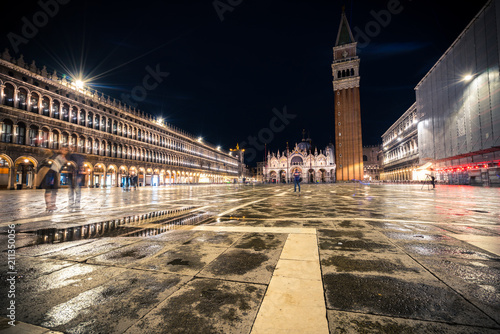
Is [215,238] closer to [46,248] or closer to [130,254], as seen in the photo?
[130,254]

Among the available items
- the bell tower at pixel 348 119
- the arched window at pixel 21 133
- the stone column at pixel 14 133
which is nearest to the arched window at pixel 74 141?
the arched window at pixel 21 133

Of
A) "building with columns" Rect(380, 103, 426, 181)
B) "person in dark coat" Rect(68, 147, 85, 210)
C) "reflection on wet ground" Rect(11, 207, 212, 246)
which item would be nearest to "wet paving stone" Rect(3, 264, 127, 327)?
"reflection on wet ground" Rect(11, 207, 212, 246)

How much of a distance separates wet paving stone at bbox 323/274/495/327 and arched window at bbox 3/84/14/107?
121 ft

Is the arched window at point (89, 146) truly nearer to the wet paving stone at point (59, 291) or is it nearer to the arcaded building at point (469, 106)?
the wet paving stone at point (59, 291)

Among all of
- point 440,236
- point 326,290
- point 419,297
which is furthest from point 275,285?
point 440,236

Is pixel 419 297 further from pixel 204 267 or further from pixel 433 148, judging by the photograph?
pixel 433 148

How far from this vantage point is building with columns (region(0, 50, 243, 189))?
2372 centimetres

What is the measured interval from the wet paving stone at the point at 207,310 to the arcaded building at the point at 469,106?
3142 centimetres

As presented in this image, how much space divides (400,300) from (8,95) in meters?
37.8

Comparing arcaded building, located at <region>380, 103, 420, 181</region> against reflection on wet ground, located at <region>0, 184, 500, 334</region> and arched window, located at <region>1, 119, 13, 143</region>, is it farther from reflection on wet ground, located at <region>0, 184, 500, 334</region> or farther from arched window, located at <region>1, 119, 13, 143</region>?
arched window, located at <region>1, 119, 13, 143</region>

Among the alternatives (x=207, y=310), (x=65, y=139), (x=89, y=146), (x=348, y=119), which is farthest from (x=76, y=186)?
(x=348, y=119)

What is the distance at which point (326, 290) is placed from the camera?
5.75 feet

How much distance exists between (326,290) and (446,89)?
4044cm

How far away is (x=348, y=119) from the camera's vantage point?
55.3 m
